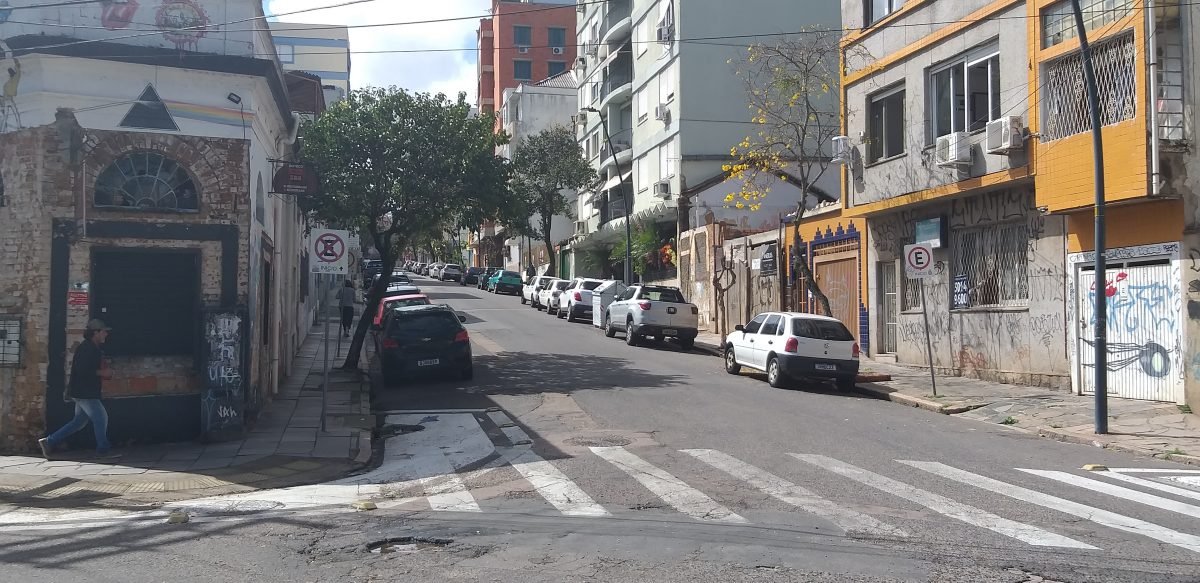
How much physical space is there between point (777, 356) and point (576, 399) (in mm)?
4533

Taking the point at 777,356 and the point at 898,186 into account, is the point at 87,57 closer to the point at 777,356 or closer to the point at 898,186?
the point at 777,356

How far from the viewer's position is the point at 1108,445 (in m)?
12.4

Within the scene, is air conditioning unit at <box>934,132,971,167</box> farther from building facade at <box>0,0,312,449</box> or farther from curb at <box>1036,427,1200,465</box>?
building facade at <box>0,0,312,449</box>

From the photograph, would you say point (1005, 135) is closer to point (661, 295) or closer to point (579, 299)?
point (661, 295)

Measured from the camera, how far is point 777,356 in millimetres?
18266

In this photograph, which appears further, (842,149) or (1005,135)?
(842,149)

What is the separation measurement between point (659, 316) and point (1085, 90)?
13.0 metres

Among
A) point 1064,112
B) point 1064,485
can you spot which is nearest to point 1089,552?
point 1064,485

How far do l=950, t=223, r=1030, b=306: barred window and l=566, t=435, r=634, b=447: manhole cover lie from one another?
9689mm

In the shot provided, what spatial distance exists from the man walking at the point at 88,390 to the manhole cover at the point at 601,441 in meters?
5.48

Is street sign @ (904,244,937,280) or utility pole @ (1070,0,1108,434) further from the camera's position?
street sign @ (904,244,937,280)

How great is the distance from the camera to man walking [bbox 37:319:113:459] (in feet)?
36.2

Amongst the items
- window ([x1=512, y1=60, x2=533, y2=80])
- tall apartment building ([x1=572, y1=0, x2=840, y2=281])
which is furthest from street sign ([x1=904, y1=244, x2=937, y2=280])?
window ([x1=512, y1=60, x2=533, y2=80])

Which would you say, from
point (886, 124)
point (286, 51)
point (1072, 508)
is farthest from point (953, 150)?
point (286, 51)
